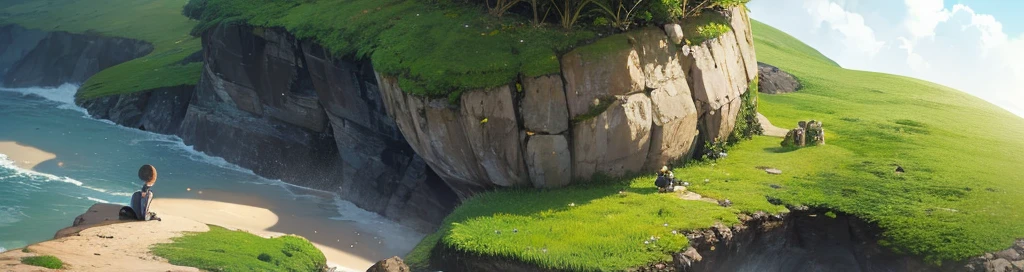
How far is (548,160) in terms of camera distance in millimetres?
22234

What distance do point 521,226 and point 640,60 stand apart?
5.34 meters

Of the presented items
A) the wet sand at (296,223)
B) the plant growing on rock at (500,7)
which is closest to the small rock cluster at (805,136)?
the plant growing on rock at (500,7)

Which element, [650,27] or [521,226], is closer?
[521,226]

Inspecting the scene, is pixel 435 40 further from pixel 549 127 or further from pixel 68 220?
pixel 68 220

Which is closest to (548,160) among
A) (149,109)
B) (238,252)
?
(238,252)

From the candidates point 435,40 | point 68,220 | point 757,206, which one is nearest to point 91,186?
point 68,220

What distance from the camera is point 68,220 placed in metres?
25.3

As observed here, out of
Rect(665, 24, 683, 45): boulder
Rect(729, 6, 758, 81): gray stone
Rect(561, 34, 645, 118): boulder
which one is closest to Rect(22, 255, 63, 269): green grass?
Rect(561, 34, 645, 118): boulder

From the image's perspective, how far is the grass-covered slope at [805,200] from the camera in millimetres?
18438

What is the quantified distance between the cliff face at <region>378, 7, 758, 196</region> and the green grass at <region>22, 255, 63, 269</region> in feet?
29.5

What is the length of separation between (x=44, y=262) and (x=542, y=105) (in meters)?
10.4

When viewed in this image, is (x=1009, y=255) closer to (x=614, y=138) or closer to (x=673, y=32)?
(x=614, y=138)

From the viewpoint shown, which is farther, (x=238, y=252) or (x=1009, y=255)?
(x=238, y=252)

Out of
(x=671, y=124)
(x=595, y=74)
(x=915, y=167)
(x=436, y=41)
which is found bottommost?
(x=915, y=167)
